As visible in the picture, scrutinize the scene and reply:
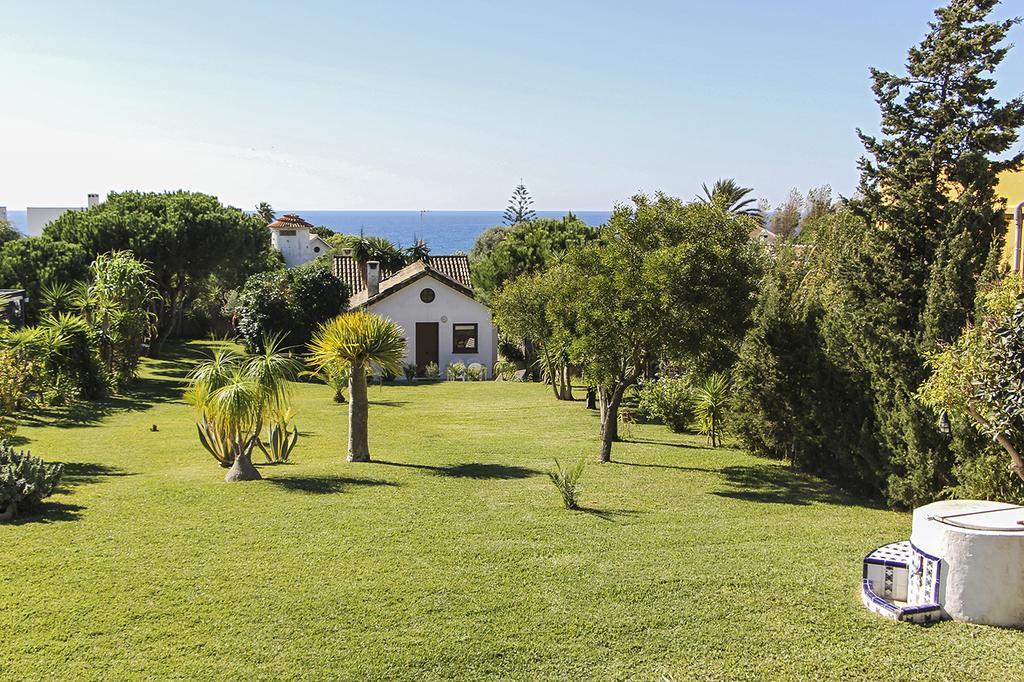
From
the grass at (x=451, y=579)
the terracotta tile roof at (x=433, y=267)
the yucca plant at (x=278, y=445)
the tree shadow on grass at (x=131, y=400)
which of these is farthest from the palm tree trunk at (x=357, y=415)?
the terracotta tile roof at (x=433, y=267)

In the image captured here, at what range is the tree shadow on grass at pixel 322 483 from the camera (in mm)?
14727

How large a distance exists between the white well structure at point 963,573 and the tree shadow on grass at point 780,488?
5770mm

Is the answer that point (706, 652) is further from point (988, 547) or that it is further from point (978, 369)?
point (978, 369)

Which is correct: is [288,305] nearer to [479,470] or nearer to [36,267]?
[36,267]

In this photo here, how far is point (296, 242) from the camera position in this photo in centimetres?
8631

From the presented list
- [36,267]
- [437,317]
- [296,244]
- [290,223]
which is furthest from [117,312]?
[290,223]

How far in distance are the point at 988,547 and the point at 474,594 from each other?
206 inches

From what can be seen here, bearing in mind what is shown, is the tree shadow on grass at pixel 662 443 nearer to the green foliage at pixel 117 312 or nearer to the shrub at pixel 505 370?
the shrub at pixel 505 370

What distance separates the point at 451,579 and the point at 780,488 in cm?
846

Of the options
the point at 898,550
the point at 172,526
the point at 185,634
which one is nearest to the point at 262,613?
the point at 185,634

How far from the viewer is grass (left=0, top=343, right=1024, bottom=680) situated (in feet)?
26.7

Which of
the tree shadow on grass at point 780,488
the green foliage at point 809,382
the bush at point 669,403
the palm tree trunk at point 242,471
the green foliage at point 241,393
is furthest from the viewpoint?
the bush at point 669,403

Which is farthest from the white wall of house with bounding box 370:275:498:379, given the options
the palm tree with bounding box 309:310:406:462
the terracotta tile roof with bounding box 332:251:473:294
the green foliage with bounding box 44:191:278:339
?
the palm tree with bounding box 309:310:406:462

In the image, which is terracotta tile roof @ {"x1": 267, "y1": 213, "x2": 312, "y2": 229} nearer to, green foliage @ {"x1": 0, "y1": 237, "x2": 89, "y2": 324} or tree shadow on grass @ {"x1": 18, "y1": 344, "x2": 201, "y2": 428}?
tree shadow on grass @ {"x1": 18, "y1": 344, "x2": 201, "y2": 428}
